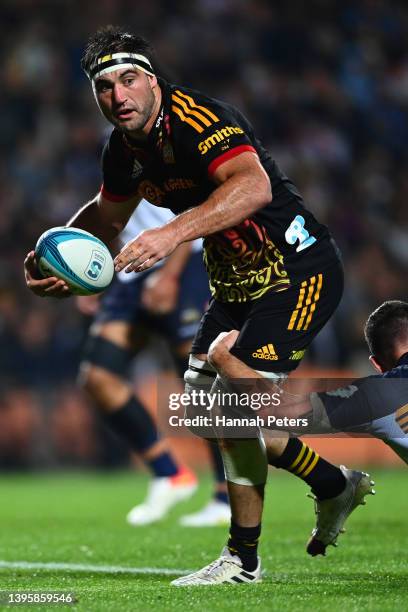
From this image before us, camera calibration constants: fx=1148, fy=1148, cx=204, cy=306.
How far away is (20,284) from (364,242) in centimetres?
414

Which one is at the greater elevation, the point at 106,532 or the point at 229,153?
the point at 229,153

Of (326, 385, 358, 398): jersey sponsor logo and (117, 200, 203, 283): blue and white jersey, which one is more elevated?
(326, 385, 358, 398): jersey sponsor logo

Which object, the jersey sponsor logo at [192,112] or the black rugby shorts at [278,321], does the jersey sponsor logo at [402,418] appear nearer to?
the black rugby shorts at [278,321]

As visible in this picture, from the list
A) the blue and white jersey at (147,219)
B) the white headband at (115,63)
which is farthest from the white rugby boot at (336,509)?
the blue and white jersey at (147,219)

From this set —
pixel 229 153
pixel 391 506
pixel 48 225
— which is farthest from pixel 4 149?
pixel 229 153

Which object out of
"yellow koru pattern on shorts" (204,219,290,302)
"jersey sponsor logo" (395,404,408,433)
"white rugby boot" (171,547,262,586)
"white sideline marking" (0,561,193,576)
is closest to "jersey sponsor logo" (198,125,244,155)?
"yellow koru pattern on shorts" (204,219,290,302)

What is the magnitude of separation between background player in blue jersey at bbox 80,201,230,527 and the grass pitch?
39 cm

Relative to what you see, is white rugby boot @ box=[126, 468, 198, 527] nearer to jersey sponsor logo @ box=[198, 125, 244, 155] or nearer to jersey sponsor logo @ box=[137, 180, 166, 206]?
jersey sponsor logo @ box=[137, 180, 166, 206]

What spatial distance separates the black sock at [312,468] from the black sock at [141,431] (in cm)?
290

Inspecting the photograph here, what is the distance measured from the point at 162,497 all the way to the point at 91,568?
2.52 meters

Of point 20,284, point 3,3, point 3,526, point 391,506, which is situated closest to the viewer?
point 3,526

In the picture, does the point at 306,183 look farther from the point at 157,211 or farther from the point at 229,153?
the point at 229,153

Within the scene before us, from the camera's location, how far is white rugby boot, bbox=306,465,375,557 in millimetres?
5105

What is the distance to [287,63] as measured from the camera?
15719 mm
